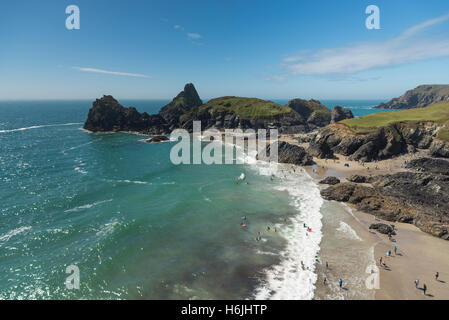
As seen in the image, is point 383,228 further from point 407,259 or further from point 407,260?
point 407,260

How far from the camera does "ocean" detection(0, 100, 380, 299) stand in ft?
87.1

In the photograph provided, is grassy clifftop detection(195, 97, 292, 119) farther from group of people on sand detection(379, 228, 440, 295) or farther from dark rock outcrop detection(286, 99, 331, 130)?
group of people on sand detection(379, 228, 440, 295)

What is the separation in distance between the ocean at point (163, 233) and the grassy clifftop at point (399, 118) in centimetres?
3868

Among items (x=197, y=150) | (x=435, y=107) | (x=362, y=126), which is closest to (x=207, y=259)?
(x=197, y=150)

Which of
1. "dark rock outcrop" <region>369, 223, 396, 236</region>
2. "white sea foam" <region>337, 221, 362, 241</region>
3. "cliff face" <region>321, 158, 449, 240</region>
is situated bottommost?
"white sea foam" <region>337, 221, 362, 241</region>

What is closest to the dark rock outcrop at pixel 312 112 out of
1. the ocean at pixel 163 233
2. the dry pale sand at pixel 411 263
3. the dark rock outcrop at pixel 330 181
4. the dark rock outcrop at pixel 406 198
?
the dark rock outcrop at pixel 330 181

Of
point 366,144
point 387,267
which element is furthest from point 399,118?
point 387,267

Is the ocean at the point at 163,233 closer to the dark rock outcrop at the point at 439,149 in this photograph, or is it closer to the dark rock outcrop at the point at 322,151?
the dark rock outcrop at the point at 322,151

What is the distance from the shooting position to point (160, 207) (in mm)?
45406

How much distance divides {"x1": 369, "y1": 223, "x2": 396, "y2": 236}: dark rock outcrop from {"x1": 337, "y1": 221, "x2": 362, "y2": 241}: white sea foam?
3503mm

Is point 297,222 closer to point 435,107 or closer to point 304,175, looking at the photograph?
point 304,175

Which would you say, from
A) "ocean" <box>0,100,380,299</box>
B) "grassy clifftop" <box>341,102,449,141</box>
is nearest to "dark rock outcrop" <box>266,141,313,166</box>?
"ocean" <box>0,100,380,299</box>

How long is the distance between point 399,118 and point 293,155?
51751 mm

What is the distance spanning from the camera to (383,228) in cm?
3650
